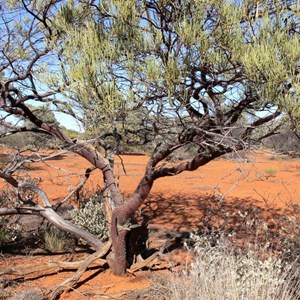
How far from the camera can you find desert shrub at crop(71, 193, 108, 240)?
6.31 m

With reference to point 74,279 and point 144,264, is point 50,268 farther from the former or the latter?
point 144,264

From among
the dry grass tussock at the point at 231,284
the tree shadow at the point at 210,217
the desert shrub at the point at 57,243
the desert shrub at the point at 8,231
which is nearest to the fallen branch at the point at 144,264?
the tree shadow at the point at 210,217

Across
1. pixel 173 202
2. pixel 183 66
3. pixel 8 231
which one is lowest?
pixel 173 202

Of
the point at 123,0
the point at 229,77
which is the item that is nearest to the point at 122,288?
the point at 229,77

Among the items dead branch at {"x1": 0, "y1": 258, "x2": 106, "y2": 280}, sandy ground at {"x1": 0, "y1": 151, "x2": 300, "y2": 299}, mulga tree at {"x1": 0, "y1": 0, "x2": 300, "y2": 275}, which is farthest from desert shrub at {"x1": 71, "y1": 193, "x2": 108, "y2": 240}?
mulga tree at {"x1": 0, "y1": 0, "x2": 300, "y2": 275}

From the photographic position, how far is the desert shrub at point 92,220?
631 centimetres

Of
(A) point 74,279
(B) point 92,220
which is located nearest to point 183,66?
(A) point 74,279

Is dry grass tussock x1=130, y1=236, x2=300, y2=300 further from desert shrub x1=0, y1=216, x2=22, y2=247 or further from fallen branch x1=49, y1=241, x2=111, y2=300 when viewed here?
desert shrub x1=0, y1=216, x2=22, y2=247

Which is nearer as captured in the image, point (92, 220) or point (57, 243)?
point (57, 243)

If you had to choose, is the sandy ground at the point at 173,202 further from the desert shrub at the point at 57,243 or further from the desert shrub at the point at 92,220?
the desert shrub at the point at 92,220

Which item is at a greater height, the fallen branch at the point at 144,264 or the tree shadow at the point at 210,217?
the fallen branch at the point at 144,264

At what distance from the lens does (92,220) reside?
6.37 metres

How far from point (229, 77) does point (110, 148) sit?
2.22 meters

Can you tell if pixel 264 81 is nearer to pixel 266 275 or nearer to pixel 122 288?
pixel 266 275
